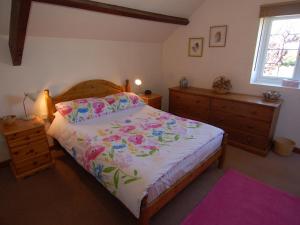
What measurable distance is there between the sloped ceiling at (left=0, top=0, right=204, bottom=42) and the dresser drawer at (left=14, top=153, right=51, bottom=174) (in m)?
1.52

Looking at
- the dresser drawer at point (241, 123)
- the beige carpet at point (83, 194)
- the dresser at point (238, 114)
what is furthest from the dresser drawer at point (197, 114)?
the beige carpet at point (83, 194)

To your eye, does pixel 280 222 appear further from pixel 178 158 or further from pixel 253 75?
pixel 253 75

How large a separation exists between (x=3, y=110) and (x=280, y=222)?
324 centimetres

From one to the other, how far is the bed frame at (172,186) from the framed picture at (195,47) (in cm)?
140

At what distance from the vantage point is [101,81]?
317 cm

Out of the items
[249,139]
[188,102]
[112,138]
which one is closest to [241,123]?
[249,139]

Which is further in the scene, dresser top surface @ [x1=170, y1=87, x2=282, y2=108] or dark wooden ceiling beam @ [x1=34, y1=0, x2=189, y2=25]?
dresser top surface @ [x1=170, y1=87, x2=282, y2=108]

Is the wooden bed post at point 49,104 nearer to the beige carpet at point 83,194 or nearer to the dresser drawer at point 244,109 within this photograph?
the beige carpet at point 83,194

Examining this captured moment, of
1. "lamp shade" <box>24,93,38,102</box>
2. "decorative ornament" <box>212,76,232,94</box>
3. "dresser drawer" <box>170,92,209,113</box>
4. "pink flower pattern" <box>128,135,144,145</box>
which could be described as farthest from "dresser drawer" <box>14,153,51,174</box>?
"decorative ornament" <box>212,76,232,94</box>

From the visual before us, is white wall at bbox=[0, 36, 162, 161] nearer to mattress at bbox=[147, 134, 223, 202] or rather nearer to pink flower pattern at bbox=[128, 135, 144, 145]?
pink flower pattern at bbox=[128, 135, 144, 145]

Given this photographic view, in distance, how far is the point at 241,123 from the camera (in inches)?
114

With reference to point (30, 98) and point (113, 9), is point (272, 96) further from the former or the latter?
point (30, 98)

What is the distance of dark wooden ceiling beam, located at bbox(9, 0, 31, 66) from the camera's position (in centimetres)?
147

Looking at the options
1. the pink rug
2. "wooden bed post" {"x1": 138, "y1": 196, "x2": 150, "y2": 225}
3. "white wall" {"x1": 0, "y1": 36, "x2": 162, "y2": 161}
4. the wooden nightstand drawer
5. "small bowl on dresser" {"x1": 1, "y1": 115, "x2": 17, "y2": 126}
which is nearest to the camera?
"wooden bed post" {"x1": 138, "y1": 196, "x2": 150, "y2": 225}
